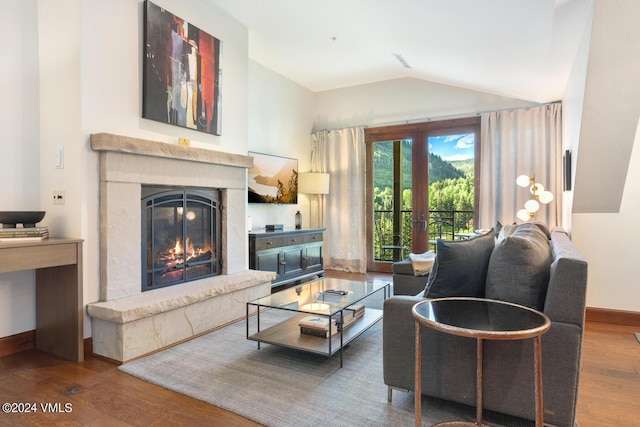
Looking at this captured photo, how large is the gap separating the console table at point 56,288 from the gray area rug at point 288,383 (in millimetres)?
516

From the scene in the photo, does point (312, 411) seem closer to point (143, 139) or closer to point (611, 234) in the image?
point (143, 139)

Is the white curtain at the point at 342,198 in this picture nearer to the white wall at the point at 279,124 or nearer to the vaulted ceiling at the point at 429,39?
the white wall at the point at 279,124

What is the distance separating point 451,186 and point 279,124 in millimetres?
2709

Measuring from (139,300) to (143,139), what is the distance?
4.13 feet

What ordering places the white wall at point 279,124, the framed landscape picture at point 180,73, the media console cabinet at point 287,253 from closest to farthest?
the framed landscape picture at point 180,73 < the media console cabinet at point 287,253 < the white wall at point 279,124

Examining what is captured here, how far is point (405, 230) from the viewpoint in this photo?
5648 mm

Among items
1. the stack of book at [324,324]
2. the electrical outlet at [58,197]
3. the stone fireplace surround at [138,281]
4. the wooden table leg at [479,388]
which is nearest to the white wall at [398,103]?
the stone fireplace surround at [138,281]

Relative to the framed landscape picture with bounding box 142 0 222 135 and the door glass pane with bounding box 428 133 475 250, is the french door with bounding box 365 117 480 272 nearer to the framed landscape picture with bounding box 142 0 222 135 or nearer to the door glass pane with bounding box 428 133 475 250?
the door glass pane with bounding box 428 133 475 250

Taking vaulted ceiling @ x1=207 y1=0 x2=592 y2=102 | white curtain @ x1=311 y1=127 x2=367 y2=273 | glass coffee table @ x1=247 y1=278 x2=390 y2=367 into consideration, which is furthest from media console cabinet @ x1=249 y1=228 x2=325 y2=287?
vaulted ceiling @ x1=207 y1=0 x2=592 y2=102

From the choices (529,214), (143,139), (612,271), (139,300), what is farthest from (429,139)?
(139,300)

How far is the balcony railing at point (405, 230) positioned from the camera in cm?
519

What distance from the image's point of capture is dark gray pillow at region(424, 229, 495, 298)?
6.29 ft

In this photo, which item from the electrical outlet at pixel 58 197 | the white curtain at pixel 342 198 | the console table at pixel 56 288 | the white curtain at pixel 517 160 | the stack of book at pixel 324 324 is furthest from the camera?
the white curtain at pixel 342 198

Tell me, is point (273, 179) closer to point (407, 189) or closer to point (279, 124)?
point (279, 124)
